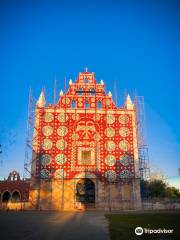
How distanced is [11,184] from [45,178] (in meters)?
6.47

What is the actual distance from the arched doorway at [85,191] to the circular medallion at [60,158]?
327 centimetres

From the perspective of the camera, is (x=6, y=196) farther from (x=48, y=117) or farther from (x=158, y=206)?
(x=158, y=206)

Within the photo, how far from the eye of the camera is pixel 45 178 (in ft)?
94.2

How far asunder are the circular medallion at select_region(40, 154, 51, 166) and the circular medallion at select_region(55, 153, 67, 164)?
999 mm

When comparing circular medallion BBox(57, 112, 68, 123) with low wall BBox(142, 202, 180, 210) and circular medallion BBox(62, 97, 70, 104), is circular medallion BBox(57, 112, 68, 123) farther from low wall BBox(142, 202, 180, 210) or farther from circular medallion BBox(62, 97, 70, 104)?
low wall BBox(142, 202, 180, 210)

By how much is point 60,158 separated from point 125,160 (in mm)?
8359

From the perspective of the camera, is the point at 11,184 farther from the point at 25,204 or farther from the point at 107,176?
the point at 107,176

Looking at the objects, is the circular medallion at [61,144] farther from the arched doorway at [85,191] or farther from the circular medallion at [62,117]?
the arched doorway at [85,191]

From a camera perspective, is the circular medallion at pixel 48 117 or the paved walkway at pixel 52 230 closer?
the paved walkway at pixel 52 230

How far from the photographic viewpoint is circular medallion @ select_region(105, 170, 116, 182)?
2937 centimetres

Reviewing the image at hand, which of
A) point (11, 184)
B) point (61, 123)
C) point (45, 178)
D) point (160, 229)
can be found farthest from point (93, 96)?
point (160, 229)

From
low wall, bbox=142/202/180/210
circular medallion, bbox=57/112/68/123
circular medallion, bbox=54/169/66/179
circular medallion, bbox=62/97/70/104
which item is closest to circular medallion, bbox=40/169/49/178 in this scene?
circular medallion, bbox=54/169/66/179

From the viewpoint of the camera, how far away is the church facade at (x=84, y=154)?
28.3 m

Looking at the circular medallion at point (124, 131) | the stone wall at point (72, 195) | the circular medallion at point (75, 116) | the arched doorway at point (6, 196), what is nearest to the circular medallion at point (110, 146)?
the circular medallion at point (124, 131)
